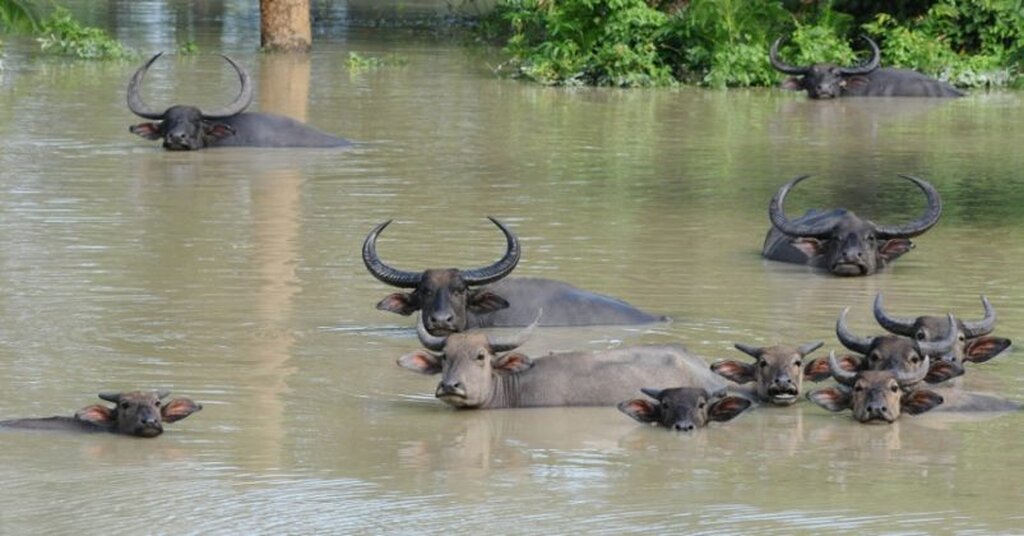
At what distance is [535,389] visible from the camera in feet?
31.8

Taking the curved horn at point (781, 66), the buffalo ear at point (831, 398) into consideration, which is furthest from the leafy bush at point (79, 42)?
the buffalo ear at point (831, 398)

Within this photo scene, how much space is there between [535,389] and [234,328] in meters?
2.24

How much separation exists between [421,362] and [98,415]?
145cm

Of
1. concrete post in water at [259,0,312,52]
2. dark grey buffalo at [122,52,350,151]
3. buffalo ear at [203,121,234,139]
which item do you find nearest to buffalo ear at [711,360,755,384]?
dark grey buffalo at [122,52,350,151]

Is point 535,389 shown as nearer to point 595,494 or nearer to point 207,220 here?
point 595,494

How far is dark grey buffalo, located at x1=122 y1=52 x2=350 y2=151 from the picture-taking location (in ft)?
62.3

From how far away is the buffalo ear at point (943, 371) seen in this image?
32.4ft

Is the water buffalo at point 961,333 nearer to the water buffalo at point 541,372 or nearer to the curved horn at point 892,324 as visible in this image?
the curved horn at point 892,324

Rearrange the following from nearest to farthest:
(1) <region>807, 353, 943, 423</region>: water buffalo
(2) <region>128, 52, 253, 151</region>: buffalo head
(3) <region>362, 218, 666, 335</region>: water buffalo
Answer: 1. (1) <region>807, 353, 943, 423</region>: water buffalo
2. (3) <region>362, 218, 666, 335</region>: water buffalo
3. (2) <region>128, 52, 253, 151</region>: buffalo head

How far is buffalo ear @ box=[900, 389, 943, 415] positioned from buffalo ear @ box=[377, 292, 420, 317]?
277 centimetres

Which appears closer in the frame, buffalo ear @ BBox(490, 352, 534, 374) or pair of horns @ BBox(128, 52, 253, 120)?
buffalo ear @ BBox(490, 352, 534, 374)

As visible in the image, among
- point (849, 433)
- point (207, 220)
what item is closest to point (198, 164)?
point (207, 220)

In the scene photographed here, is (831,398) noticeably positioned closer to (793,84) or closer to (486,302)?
(486,302)

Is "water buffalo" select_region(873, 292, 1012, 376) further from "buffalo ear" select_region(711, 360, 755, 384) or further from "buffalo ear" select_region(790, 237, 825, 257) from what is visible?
"buffalo ear" select_region(790, 237, 825, 257)
